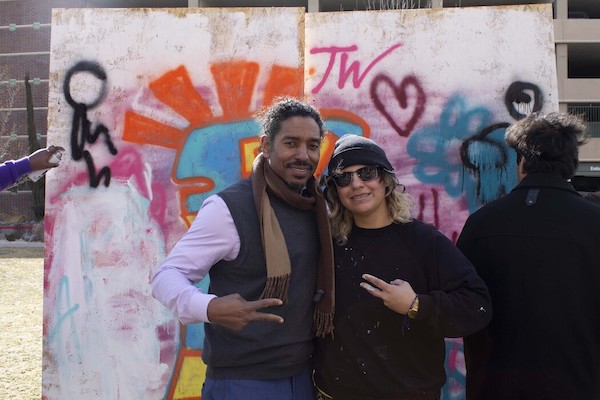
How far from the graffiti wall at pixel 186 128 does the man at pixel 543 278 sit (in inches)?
47.0

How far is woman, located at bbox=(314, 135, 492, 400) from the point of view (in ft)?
6.38

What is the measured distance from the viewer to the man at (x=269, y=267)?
199 centimetres

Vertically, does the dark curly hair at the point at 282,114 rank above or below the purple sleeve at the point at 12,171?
above

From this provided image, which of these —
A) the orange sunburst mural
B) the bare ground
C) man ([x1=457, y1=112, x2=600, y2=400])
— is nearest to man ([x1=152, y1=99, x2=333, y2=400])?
man ([x1=457, y1=112, x2=600, y2=400])

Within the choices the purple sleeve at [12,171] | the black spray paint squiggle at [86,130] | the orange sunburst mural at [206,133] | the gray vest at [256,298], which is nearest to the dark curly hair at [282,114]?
the gray vest at [256,298]

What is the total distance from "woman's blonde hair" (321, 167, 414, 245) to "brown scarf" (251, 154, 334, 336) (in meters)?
0.09

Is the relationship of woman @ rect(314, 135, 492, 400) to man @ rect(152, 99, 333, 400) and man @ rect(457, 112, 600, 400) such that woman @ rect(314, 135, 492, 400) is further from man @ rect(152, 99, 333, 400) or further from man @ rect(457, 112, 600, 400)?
man @ rect(457, 112, 600, 400)

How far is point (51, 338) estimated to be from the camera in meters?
3.51

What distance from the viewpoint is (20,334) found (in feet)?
21.9

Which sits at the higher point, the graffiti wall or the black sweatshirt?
the graffiti wall

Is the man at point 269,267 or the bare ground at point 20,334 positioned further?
the bare ground at point 20,334

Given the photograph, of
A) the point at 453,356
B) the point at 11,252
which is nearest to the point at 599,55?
the point at 11,252

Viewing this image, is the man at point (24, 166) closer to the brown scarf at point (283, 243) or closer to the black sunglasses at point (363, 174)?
the brown scarf at point (283, 243)

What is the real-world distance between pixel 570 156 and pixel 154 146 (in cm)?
242
